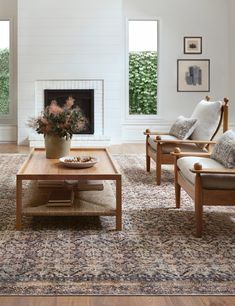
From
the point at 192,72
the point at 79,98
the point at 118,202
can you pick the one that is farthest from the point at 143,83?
the point at 118,202

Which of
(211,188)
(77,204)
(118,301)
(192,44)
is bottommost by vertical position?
(118,301)

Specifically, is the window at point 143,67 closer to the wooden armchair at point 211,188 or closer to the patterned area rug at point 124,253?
the patterned area rug at point 124,253

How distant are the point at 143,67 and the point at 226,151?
5.92 m

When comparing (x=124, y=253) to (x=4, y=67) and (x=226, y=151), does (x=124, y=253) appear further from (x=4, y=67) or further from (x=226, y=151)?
(x=4, y=67)

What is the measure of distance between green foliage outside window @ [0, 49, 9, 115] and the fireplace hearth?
927 millimetres

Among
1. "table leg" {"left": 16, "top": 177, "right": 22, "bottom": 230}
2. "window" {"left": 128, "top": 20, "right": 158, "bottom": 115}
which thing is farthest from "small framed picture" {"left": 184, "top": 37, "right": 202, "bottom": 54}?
"table leg" {"left": 16, "top": 177, "right": 22, "bottom": 230}

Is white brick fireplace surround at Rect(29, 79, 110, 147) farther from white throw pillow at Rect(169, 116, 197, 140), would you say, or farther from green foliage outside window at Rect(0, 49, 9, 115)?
white throw pillow at Rect(169, 116, 197, 140)

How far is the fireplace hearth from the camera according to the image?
29.1 feet

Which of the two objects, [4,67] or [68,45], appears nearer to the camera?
[68,45]

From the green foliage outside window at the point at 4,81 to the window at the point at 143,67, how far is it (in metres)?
2.31

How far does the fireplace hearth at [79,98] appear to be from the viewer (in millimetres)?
8883

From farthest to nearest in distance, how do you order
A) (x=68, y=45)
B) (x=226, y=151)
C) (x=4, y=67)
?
(x=4, y=67)
(x=68, y=45)
(x=226, y=151)

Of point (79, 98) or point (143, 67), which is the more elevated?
point (143, 67)

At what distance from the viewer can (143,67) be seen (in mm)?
9398
